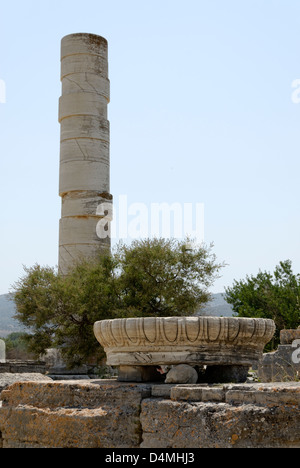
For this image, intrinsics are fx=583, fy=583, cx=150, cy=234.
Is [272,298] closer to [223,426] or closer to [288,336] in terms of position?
[288,336]

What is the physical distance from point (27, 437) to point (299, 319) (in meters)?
18.0

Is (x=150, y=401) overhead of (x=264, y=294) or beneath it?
beneath

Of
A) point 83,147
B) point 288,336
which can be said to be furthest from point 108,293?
point 288,336

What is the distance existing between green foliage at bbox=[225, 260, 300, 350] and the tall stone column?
6898mm

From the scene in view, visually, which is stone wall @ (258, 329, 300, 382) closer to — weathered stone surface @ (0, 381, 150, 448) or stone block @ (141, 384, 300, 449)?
weathered stone surface @ (0, 381, 150, 448)

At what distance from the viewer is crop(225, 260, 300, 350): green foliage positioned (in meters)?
21.4

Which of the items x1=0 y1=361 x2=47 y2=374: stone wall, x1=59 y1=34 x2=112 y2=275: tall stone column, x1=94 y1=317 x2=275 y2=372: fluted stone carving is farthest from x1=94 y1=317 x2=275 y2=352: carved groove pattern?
x1=59 y1=34 x2=112 y2=275: tall stone column

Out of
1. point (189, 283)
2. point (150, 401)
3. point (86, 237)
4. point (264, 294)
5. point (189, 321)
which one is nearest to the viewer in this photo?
point (150, 401)

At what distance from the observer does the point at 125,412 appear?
3641mm

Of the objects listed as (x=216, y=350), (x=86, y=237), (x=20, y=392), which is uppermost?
(x=86, y=237)

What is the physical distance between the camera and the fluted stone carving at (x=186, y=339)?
3.85 m

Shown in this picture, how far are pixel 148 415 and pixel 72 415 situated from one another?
1.63ft

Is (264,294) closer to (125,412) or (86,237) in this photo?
(86,237)
